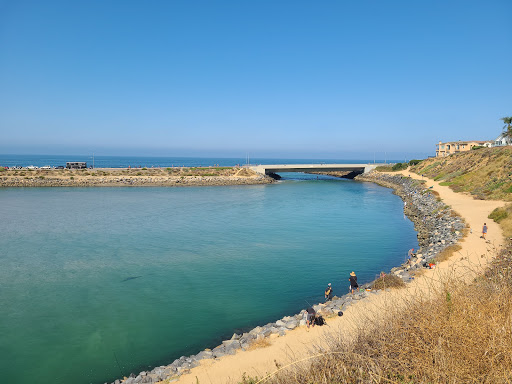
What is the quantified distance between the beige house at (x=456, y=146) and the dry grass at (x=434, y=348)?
384 ft

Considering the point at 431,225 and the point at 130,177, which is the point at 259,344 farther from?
the point at 130,177

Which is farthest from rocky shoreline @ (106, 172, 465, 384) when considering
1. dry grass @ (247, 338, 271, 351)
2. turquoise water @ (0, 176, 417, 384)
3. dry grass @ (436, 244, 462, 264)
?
turquoise water @ (0, 176, 417, 384)

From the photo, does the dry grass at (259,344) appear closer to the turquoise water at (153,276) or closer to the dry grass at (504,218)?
the turquoise water at (153,276)

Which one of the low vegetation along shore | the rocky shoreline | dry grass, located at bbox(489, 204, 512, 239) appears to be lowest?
the rocky shoreline

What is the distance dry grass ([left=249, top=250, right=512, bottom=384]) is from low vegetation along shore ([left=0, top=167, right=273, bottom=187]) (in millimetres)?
80551

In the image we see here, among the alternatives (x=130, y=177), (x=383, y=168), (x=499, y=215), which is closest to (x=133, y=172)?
(x=130, y=177)

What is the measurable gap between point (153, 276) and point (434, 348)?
1847 cm

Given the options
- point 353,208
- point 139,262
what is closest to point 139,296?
point 139,262

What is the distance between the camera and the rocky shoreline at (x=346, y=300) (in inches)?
451

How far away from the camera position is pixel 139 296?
18.7 metres

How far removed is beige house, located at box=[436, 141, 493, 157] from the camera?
357 feet

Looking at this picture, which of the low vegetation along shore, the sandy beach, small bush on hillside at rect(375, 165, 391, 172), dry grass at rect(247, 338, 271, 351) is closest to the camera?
the sandy beach

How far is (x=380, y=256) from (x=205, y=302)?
1489 centimetres

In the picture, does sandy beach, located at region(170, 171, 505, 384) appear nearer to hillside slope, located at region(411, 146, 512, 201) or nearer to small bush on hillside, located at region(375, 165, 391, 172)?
hillside slope, located at region(411, 146, 512, 201)
